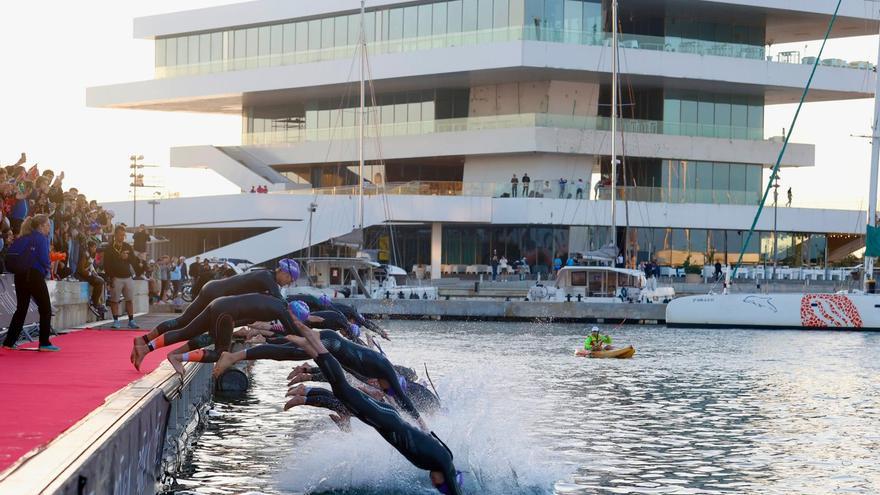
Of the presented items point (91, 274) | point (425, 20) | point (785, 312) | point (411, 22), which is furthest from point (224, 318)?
point (411, 22)

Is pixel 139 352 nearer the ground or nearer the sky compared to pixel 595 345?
nearer the sky

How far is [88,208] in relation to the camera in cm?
2886

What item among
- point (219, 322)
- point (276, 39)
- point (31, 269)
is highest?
point (276, 39)

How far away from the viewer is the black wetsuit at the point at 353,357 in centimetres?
1404

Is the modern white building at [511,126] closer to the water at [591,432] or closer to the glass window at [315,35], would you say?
the glass window at [315,35]

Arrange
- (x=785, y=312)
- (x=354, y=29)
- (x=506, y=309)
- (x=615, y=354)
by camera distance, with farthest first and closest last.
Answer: (x=354, y=29) < (x=506, y=309) < (x=785, y=312) < (x=615, y=354)

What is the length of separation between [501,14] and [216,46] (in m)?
19.6

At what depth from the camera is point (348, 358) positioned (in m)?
14.3

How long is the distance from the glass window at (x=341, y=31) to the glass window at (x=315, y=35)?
1.20 meters

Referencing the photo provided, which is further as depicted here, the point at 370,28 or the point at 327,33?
the point at 327,33

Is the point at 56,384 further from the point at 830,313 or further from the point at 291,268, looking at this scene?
the point at 830,313

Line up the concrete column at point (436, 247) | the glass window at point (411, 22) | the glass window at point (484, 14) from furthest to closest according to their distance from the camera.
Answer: the glass window at point (411, 22) < the concrete column at point (436, 247) < the glass window at point (484, 14)

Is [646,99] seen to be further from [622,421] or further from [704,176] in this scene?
[622,421]

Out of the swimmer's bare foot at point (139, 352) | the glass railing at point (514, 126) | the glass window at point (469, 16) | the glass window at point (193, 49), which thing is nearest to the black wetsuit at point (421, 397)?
the swimmer's bare foot at point (139, 352)
